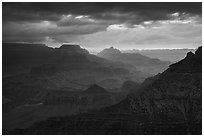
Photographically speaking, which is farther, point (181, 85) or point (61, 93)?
point (61, 93)

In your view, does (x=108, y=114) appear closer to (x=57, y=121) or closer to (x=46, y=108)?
(x=57, y=121)

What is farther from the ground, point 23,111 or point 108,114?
point 108,114

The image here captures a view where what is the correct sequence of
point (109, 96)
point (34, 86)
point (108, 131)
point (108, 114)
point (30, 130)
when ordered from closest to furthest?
point (108, 131)
point (30, 130)
point (108, 114)
point (109, 96)
point (34, 86)

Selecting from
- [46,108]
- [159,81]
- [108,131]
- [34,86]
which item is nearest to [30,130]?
[108,131]

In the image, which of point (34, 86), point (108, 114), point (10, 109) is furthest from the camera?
point (34, 86)

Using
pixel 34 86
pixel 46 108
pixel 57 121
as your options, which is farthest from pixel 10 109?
pixel 57 121

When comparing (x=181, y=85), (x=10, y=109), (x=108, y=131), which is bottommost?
(x=10, y=109)
